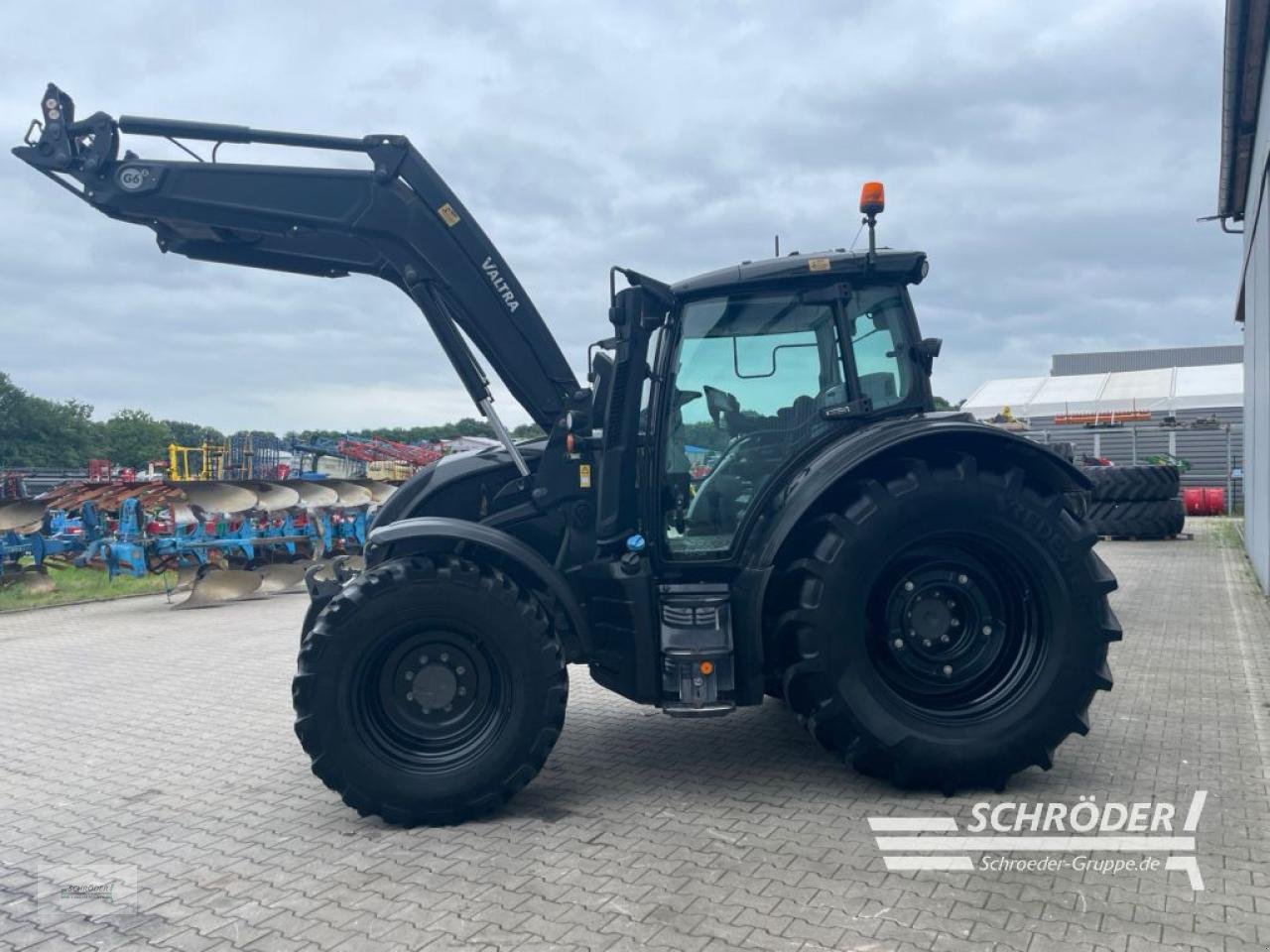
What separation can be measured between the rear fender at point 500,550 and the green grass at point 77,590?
9.94 meters

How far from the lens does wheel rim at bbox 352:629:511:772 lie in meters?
4.30

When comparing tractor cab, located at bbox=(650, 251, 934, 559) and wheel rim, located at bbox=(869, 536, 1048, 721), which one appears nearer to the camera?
wheel rim, located at bbox=(869, 536, 1048, 721)

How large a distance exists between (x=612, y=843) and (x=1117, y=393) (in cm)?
3514

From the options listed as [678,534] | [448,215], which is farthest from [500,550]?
[448,215]

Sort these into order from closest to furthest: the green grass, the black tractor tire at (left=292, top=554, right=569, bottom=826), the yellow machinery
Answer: the black tractor tire at (left=292, top=554, right=569, bottom=826) → the green grass → the yellow machinery

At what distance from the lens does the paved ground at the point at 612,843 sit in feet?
10.4

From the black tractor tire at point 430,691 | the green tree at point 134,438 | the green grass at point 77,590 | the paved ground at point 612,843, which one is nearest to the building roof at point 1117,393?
the green grass at point 77,590

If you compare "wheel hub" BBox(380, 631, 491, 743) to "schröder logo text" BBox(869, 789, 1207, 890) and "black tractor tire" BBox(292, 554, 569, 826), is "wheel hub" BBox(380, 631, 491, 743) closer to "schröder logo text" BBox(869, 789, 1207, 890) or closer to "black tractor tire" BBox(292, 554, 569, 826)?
"black tractor tire" BBox(292, 554, 569, 826)

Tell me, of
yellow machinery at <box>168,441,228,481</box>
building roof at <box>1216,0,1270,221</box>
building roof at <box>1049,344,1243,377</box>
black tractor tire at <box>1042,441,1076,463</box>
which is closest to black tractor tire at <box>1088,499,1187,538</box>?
building roof at <box>1216,0,1270,221</box>

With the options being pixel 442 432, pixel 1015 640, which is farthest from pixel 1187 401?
pixel 1015 640

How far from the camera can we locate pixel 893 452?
449cm

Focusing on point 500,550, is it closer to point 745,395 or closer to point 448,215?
point 745,395

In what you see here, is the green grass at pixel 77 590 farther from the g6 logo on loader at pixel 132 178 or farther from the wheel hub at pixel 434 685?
the wheel hub at pixel 434 685

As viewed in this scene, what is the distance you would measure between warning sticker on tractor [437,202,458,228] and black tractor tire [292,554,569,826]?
1716 millimetres
